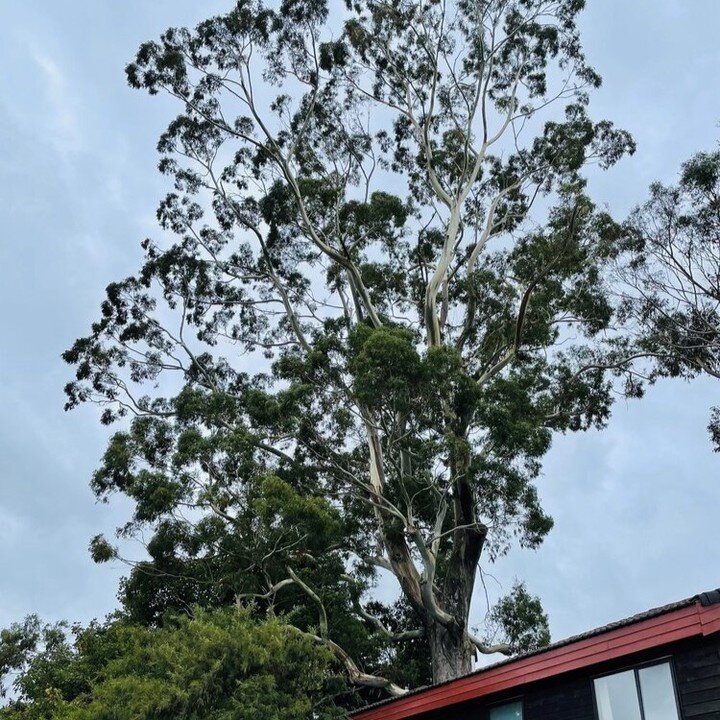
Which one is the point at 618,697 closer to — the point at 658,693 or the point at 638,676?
the point at 638,676

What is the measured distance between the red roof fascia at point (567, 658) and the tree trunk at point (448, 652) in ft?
20.1

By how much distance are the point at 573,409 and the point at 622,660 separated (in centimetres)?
1455

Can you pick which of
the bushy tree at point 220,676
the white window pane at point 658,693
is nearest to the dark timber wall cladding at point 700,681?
the white window pane at point 658,693

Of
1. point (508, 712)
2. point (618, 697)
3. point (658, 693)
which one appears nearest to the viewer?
point (658, 693)

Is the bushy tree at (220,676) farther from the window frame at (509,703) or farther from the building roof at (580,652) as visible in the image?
the window frame at (509,703)

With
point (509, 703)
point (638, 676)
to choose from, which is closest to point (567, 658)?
point (638, 676)

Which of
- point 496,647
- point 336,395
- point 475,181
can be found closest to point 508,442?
point 336,395

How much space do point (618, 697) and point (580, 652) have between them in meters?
0.69

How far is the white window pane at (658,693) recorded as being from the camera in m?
11.5

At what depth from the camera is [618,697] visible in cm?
1210

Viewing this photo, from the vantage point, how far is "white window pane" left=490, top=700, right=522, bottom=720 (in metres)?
13.4

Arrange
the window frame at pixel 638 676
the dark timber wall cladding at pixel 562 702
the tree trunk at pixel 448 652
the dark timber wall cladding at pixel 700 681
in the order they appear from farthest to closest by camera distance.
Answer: the tree trunk at pixel 448 652
the dark timber wall cladding at pixel 562 702
the window frame at pixel 638 676
the dark timber wall cladding at pixel 700 681

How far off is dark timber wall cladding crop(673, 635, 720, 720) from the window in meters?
0.17

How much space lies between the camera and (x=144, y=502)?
2277 centimetres
